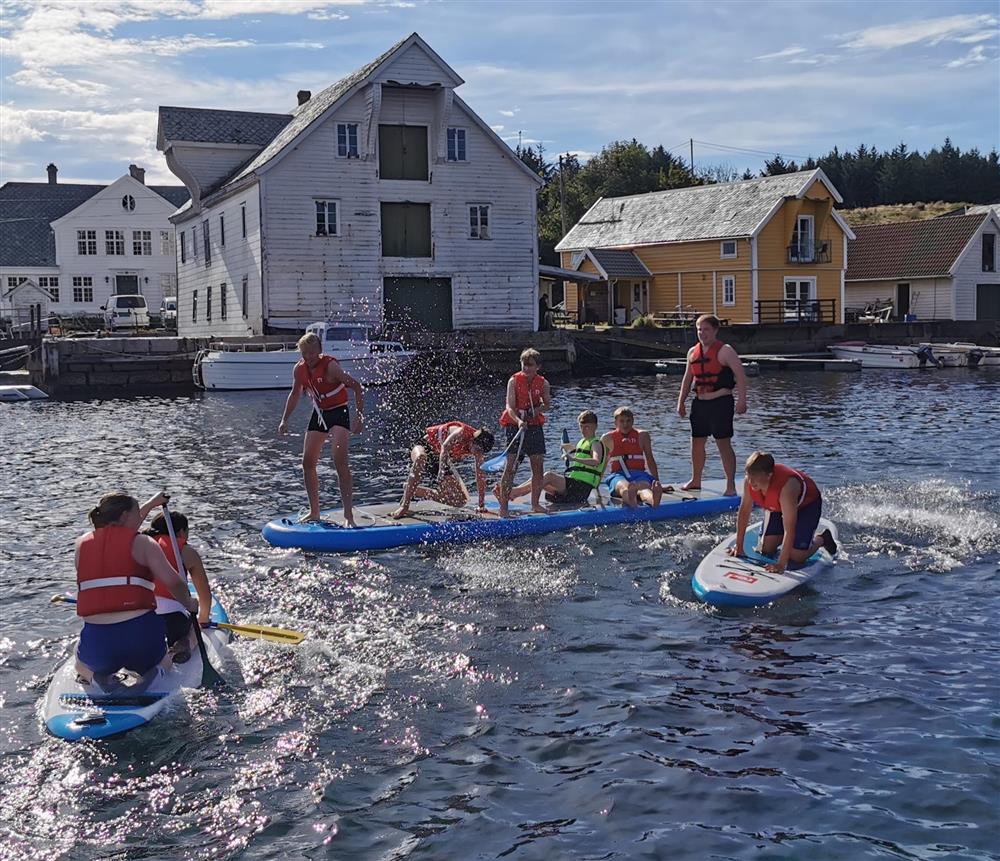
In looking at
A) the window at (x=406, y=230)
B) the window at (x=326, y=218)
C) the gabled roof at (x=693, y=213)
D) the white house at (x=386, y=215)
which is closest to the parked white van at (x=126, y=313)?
the white house at (x=386, y=215)

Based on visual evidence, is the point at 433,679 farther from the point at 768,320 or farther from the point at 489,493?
the point at 768,320

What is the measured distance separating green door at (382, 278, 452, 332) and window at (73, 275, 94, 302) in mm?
33304

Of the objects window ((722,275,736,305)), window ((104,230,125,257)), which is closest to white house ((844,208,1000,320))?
window ((722,275,736,305))

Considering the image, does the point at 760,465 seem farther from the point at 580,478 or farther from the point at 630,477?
the point at 580,478

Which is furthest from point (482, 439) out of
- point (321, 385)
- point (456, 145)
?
point (456, 145)

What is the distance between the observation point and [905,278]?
2483 inches

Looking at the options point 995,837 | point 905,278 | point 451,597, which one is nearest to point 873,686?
point 995,837

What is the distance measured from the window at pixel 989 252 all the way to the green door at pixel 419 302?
34.6m

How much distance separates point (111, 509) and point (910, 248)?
206 feet

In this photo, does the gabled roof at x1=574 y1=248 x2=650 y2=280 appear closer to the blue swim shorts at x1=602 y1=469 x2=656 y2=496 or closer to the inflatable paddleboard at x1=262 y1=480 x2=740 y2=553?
the blue swim shorts at x1=602 y1=469 x2=656 y2=496

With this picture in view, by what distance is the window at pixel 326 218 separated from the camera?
41812 mm

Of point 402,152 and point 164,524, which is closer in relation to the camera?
point 164,524

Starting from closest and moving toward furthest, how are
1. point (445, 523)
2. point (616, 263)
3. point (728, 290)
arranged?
point (445, 523), point (728, 290), point (616, 263)

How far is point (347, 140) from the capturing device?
41.9 m
